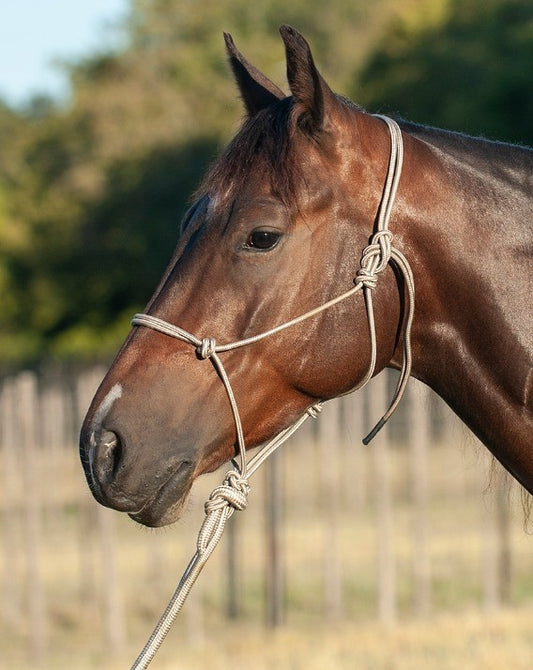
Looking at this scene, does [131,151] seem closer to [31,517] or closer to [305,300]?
[31,517]

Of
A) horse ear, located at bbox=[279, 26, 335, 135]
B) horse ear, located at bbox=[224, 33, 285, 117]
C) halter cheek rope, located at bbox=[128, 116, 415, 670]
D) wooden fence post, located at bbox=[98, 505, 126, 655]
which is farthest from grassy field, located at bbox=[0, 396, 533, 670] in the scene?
horse ear, located at bbox=[279, 26, 335, 135]

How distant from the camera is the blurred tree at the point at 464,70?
59.9 ft

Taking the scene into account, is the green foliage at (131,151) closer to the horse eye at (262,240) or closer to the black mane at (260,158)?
the black mane at (260,158)

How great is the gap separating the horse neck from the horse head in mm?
109

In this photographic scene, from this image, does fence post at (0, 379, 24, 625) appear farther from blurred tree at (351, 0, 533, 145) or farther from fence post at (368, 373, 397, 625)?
blurred tree at (351, 0, 533, 145)

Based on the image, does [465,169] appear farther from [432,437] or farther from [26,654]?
[432,437]

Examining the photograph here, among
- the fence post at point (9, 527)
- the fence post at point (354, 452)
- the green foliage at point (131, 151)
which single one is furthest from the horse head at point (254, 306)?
the green foliage at point (131, 151)

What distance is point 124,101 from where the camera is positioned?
29688 mm

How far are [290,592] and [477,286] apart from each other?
27.9ft

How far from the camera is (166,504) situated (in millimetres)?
2852

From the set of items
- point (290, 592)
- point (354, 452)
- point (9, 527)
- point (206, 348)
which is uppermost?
point (354, 452)

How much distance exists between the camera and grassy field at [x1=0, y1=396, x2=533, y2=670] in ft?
26.3

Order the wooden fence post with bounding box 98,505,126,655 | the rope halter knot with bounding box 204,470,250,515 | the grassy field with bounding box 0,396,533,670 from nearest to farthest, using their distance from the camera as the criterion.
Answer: the rope halter knot with bounding box 204,470,250,515, the grassy field with bounding box 0,396,533,670, the wooden fence post with bounding box 98,505,126,655

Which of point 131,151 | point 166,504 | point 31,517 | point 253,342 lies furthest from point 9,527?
point 131,151
